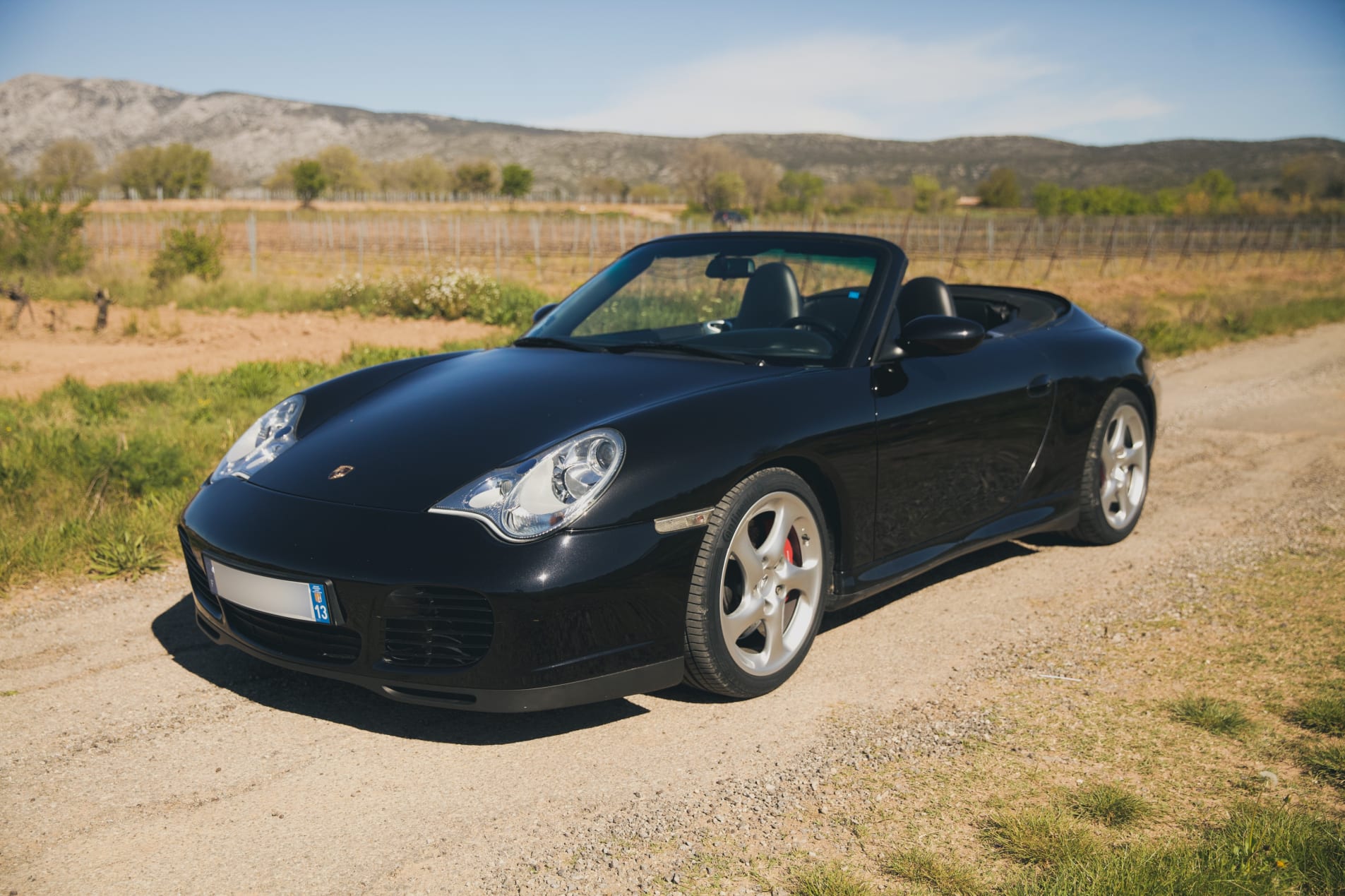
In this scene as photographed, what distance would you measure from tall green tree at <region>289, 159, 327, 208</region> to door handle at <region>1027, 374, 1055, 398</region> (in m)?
106

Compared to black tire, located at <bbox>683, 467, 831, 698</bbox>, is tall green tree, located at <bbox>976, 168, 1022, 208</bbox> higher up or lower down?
higher up

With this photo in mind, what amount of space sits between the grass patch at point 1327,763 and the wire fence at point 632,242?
93.3 ft

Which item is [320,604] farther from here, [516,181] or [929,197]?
[516,181]

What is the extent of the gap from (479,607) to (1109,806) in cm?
164

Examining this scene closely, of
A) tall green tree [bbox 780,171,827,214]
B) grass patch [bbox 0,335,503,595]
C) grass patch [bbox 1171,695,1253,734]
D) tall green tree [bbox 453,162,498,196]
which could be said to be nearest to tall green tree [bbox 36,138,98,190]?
tall green tree [bbox 453,162,498,196]

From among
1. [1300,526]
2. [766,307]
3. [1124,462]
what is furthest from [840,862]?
[1300,526]

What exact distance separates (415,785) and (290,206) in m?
103

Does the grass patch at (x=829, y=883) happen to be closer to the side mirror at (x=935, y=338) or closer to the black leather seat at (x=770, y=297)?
the side mirror at (x=935, y=338)

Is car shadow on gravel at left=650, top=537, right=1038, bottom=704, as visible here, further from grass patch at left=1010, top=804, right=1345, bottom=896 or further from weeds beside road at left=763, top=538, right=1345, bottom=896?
grass patch at left=1010, top=804, right=1345, bottom=896

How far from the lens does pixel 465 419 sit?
3.32m

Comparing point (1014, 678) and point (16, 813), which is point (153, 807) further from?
point (1014, 678)

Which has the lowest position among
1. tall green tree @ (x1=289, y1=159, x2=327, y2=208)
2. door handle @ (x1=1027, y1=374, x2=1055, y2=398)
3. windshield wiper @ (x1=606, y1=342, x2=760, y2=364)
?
door handle @ (x1=1027, y1=374, x2=1055, y2=398)

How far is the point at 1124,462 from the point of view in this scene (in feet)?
16.9

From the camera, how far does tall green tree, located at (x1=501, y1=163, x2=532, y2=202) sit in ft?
380
